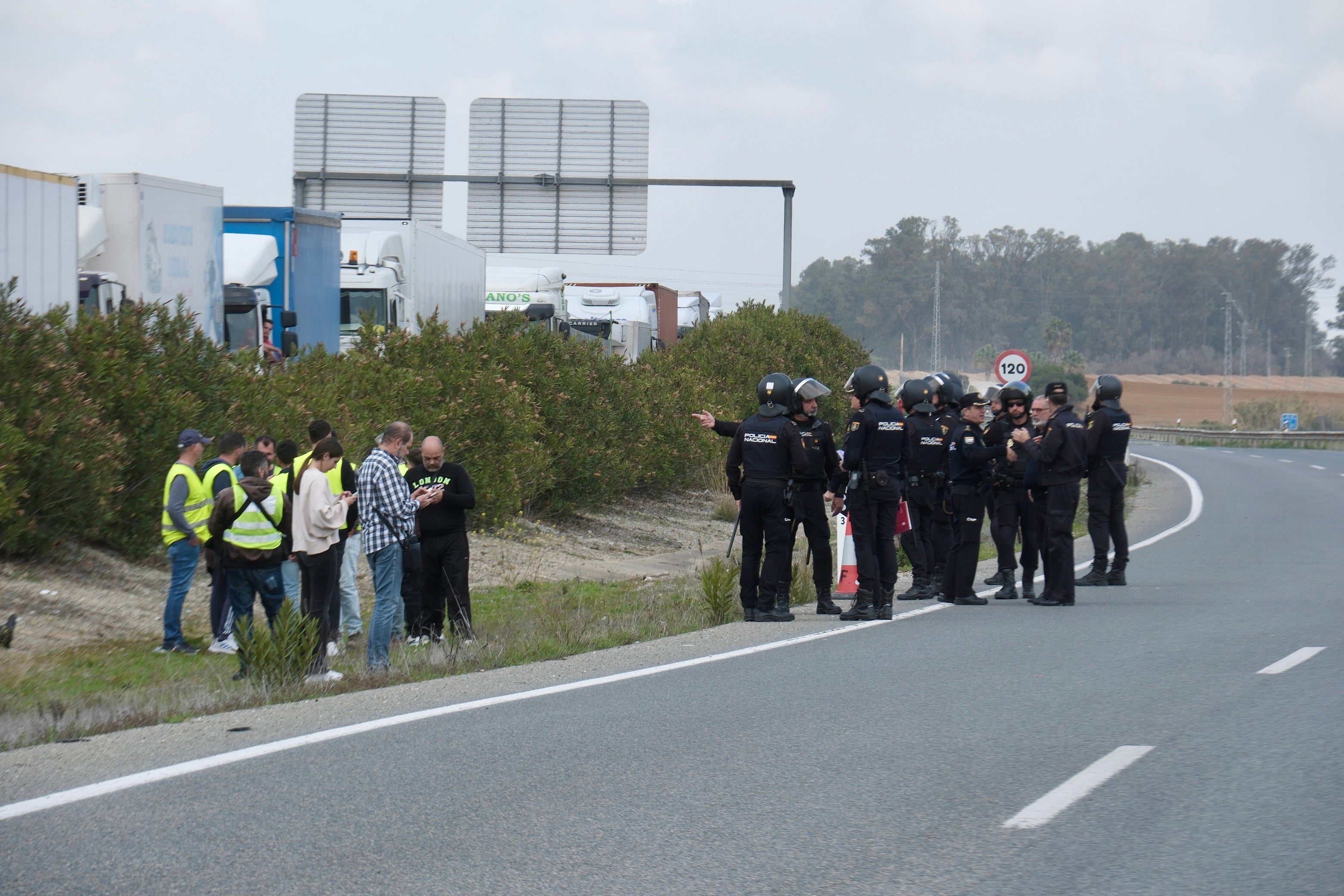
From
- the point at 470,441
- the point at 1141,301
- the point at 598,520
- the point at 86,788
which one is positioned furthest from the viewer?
the point at 1141,301

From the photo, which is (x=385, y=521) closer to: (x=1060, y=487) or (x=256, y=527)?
(x=256, y=527)

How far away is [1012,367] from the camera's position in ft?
83.3

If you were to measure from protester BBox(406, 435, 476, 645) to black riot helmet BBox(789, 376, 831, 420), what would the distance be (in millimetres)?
2871

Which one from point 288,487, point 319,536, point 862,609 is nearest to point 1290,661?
point 862,609

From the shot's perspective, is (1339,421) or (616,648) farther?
(1339,421)

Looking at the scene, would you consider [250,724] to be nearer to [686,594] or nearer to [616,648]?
[616,648]

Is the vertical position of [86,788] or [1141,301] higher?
[1141,301]

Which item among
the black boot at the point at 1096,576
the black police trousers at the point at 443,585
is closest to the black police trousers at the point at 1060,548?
the black boot at the point at 1096,576

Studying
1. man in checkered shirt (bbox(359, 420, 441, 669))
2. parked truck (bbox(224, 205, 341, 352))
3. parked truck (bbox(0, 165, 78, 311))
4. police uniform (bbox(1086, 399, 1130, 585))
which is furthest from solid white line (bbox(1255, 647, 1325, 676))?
parked truck (bbox(224, 205, 341, 352))

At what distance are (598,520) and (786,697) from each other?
51.1 feet

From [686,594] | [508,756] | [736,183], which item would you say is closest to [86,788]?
[508,756]

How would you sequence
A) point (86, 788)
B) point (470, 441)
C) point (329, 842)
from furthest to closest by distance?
point (470, 441) < point (86, 788) < point (329, 842)

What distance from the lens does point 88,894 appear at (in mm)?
4816

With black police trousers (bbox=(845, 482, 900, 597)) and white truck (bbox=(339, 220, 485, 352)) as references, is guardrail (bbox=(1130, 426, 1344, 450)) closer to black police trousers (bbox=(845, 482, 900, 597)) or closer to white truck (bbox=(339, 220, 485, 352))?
white truck (bbox=(339, 220, 485, 352))
